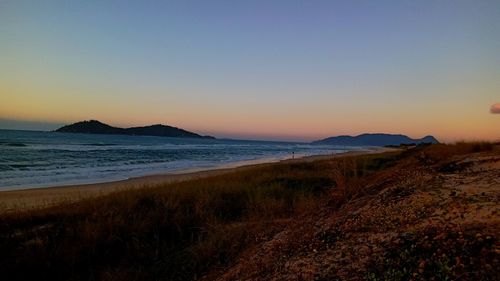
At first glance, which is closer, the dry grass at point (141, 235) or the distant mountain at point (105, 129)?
the dry grass at point (141, 235)

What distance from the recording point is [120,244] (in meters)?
7.39

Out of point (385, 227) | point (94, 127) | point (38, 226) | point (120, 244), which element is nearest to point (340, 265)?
point (385, 227)

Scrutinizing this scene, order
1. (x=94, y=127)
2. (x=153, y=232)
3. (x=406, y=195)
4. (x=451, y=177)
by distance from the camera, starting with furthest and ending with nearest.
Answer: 1. (x=94, y=127)
2. (x=153, y=232)
3. (x=451, y=177)
4. (x=406, y=195)

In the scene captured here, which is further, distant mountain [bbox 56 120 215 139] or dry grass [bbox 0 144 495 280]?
distant mountain [bbox 56 120 215 139]

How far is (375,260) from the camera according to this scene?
333 centimetres

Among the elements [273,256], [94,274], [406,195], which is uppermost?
[406,195]

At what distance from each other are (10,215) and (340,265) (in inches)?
343

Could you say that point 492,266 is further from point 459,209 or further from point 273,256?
point 273,256

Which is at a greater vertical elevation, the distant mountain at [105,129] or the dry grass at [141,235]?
the distant mountain at [105,129]

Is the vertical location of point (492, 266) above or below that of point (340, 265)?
above

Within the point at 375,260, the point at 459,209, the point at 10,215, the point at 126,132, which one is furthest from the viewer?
the point at 126,132

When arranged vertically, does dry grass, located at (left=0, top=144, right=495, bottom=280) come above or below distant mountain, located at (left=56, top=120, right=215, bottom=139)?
below

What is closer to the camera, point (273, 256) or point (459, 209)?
point (459, 209)

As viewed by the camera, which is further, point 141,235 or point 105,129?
point 105,129
